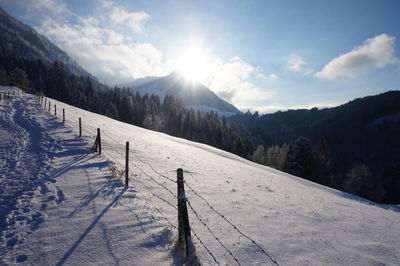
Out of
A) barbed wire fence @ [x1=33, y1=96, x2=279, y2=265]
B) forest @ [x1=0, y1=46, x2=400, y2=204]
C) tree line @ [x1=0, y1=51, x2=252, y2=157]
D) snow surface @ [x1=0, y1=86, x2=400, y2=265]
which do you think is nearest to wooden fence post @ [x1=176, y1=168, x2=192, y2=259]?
barbed wire fence @ [x1=33, y1=96, x2=279, y2=265]

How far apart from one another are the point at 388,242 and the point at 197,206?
639 cm

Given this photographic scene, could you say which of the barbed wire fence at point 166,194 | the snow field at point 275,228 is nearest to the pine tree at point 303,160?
the snow field at point 275,228

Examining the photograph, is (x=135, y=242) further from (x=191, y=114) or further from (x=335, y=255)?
(x=191, y=114)

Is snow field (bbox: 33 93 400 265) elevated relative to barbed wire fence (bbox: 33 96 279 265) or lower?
lower

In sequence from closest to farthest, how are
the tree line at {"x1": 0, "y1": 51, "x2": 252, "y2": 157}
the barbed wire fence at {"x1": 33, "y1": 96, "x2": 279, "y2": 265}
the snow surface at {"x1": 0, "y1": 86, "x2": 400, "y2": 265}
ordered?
the snow surface at {"x1": 0, "y1": 86, "x2": 400, "y2": 265}
the barbed wire fence at {"x1": 33, "y1": 96, "x2": 279, "y2": 265}
the tree line at {"x1": 0, "y1": 51, "x2": 252, "y2": 157}

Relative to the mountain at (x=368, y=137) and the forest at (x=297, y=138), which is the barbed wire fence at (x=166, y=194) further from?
the mountain at (x=368, y=137)

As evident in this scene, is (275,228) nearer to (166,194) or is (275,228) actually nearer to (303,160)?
(166,194)

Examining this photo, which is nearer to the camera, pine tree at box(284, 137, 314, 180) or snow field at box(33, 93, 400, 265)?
snow field at box(33, 93, 400, 265)

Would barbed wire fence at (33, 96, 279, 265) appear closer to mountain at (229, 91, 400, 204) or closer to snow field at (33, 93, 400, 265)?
snow field at (33, 93, 400, 265)

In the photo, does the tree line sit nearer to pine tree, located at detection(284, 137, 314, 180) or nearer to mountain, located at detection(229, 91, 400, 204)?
pine tree, located at detection(284, 137, 314, 180)

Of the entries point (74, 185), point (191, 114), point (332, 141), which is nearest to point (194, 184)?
point (74, 185)

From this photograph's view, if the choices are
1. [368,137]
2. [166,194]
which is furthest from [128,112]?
[368,137]

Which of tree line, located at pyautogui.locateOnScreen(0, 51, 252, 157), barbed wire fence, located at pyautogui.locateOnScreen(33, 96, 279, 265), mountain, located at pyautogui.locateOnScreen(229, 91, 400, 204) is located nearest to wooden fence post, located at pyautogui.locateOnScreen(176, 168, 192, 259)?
barbed wire fence, located at pyautogui.locateOnScreen(33, 96, 279, 265)

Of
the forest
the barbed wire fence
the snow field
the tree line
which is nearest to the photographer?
the barbed wire fence
